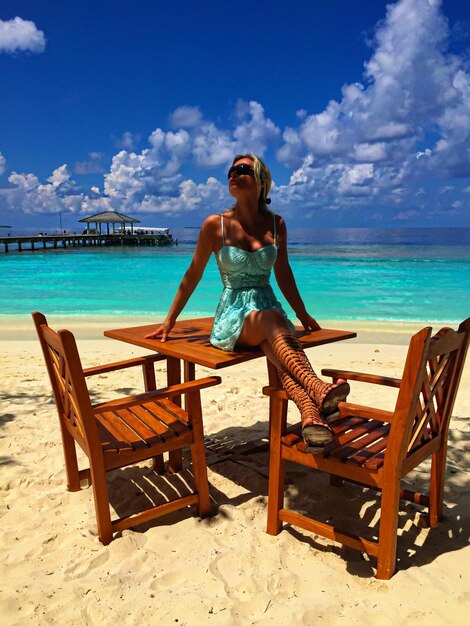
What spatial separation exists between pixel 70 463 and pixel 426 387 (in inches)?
89.9

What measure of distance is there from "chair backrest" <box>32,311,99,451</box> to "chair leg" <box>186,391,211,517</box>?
1.85 ft

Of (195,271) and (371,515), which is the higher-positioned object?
(195,271)

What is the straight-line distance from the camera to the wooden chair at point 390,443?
86.0 inches

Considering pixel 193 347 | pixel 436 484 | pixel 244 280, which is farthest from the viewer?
pixel 244 280

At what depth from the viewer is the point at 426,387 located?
7.71 feet

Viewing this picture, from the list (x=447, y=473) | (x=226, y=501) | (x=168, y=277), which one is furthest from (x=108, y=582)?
(x=168, y=277)

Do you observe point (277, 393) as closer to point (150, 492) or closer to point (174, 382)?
point (174, 382)

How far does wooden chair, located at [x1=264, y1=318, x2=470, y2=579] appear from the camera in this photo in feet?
7.16

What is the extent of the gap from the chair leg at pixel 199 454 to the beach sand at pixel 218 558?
92 millimetres

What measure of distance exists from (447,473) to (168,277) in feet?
83.1

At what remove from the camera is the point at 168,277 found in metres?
28.1

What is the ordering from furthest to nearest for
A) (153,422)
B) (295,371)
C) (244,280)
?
(244,280) < (153,422) < (295,371)

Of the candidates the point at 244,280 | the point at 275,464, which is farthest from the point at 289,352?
the point at 244,280

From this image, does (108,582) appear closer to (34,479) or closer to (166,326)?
(34,479)
